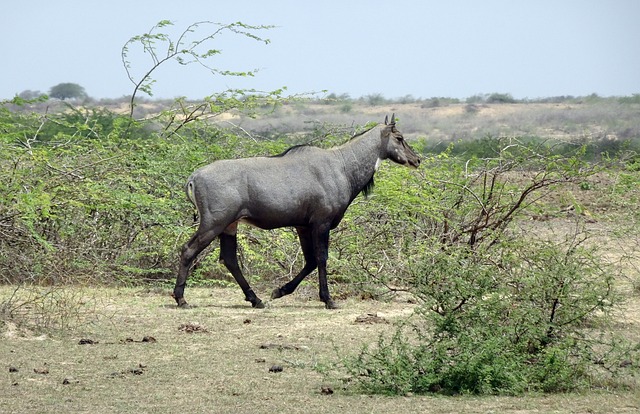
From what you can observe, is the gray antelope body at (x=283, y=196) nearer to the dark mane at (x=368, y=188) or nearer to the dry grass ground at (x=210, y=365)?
the dark mane at (x=368, y=188)

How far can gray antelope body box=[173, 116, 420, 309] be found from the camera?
43.9ft

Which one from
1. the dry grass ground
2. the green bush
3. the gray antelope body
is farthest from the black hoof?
the green bush

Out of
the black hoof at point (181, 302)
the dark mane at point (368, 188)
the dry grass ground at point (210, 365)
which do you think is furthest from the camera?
the dark mane at point (368, 188)

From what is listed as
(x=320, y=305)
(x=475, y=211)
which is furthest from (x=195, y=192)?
(x=475, y=211)

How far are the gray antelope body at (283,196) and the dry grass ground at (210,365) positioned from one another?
0.64 meters

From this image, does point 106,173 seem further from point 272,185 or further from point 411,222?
point 411,222

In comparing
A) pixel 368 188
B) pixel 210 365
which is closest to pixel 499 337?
pixel 210 365

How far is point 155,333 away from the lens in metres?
11.7

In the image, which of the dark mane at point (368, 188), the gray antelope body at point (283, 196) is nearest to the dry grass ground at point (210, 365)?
the gray antelope body at point (283, 196)

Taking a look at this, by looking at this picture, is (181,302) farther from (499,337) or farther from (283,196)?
(499,337)

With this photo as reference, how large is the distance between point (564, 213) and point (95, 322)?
7.15 meters

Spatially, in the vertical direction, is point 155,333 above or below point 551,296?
below

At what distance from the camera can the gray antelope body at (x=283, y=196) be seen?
13.4 metres

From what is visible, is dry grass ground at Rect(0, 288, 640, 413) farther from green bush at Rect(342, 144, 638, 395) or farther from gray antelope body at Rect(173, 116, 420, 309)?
gray antelope body at Rect(173, 116, 420, 309)
